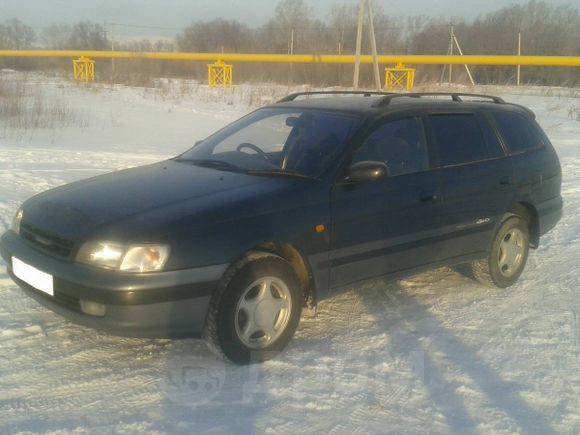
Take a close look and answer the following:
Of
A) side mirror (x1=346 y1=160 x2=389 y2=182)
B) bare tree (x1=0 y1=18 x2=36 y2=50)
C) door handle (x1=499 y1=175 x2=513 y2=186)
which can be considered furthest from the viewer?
bare tree (x1=0 y1=18 x2=36 y2=50)

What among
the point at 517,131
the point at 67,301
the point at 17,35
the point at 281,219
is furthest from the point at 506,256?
the point at 17,35

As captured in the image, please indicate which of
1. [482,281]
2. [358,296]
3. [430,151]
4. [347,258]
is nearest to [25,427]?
[347,258]

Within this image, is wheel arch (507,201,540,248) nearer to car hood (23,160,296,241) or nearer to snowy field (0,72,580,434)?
snowy field (0,72,580,434)

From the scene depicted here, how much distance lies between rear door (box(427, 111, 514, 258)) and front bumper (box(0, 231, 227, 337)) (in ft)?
6.95

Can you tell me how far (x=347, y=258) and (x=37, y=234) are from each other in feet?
6.61

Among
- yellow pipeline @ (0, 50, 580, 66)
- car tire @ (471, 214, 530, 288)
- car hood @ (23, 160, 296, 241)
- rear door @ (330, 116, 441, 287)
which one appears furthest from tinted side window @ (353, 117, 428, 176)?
yellow pipeline @ (0, 50, 580, 66)

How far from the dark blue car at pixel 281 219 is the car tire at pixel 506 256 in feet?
0.06

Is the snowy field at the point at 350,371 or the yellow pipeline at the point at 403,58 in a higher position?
the yellow pipeline at the point at 403,58

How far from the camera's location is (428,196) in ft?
14.4

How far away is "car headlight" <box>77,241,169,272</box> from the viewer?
3191mm

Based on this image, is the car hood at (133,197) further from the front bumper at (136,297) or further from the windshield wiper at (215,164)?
the front bumper at (136,297)

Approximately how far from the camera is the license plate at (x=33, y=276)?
11.2 feet

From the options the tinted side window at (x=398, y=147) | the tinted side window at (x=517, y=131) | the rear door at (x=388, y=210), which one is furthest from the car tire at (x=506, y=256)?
the tinted side window at (x=398, y=147)

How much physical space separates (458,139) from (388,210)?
3.69 feet
